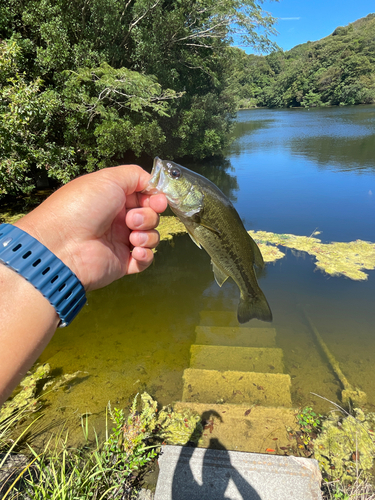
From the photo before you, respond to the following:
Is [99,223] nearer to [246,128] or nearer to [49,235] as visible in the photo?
[49,235]

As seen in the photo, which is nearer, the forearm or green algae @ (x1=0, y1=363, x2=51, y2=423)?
the forearm

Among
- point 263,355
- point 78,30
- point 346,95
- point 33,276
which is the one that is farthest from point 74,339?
point 346,95

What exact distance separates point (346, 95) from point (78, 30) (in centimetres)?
5497

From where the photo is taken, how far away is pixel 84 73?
8.49 metres

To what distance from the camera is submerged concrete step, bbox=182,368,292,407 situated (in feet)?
11.3

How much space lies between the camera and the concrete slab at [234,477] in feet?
7.43

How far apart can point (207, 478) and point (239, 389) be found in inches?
50.4

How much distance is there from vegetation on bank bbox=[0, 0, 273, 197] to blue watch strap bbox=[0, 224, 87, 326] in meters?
6.48

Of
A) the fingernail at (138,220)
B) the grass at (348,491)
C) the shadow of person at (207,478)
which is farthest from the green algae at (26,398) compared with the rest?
the grass at (348,491)

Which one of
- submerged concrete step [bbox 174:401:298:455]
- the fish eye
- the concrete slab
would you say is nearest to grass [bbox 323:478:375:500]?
the concrete slab

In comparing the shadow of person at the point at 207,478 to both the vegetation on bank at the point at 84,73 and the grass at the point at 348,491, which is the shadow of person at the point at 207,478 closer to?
the grass at the point at 348,491

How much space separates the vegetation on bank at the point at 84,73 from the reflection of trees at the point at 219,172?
3768 millimetres

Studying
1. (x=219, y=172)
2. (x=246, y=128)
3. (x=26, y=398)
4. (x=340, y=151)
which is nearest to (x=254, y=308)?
(x=26, y=398)

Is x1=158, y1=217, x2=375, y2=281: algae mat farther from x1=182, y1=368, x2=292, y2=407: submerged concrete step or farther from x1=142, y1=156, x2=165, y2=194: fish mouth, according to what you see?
x1=142, y1=156, x2=165, y2=194: fish mouth
